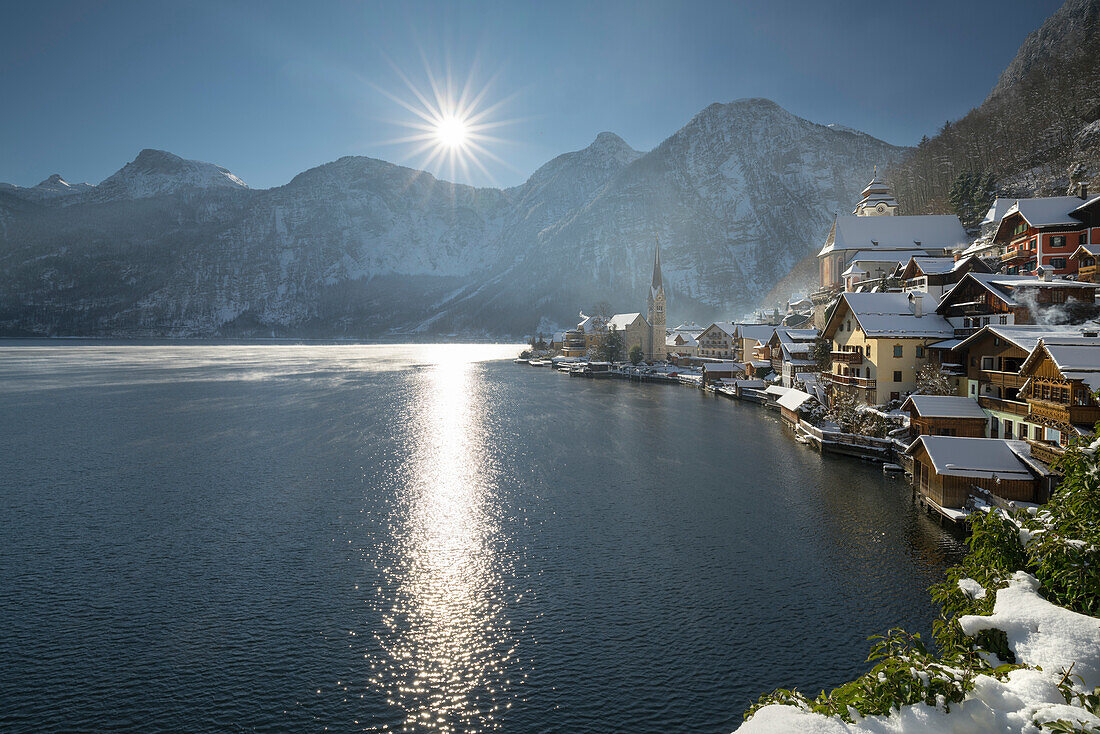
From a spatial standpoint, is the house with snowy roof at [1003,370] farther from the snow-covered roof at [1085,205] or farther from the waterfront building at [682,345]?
the waterfront building at [682,345]

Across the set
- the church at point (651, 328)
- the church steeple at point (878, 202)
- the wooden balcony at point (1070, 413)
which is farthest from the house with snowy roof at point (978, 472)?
the church at point (651, 328)

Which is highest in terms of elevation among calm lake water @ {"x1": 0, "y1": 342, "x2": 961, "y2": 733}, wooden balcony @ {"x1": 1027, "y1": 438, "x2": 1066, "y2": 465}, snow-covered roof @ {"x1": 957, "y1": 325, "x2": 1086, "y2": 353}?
snow-covered roof @ {"x1": 957, "y1": 325, "x2": 1086, "y2": 353}

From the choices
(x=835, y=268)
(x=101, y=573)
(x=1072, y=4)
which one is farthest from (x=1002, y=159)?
(x=101, y=573)

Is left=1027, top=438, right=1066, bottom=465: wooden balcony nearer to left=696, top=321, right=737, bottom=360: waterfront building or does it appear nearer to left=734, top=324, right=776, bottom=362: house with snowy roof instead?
left=734, top=324, right=776, bottom=362: house with snowy roof

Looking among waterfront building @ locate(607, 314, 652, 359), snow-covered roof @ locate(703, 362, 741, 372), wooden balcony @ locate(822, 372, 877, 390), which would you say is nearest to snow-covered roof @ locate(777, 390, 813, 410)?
wooden balcony @ locate(822, 372, 877, 390)

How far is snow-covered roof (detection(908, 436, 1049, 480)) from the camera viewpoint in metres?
28.0

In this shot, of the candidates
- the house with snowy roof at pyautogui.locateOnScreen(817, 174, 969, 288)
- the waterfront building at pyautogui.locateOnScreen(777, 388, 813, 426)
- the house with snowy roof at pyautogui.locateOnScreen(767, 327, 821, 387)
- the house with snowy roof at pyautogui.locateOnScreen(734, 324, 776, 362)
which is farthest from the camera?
the house with snowy roof at pyautogui.locateOnScreen(734, 324, 776, 362)

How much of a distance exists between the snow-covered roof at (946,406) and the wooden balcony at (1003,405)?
504 millimetres

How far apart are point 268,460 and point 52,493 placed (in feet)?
43.4

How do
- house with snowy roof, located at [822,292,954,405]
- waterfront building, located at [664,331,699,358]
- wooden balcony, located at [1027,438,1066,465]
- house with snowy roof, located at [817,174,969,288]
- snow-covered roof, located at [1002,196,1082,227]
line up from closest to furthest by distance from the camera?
wooden balcony, located at [1027,438,1066,465] → house with snowy roof, located at [822,292,954,405] → snow-covered roof, located at [1002,196,1082,227] → house with snowy roof, located at [817,174,969,288] → waterfront building, located at [664,331,699,358]

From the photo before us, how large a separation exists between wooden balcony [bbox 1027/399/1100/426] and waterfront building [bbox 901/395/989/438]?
7.82 meters

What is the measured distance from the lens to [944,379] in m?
41.4

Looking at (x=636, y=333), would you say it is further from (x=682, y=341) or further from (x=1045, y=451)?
(x=1045, y=451)

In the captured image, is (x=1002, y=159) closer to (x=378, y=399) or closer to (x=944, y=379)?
(x=944, y=379)
